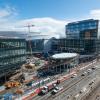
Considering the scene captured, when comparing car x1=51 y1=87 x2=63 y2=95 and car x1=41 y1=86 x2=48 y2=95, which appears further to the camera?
car x1=51 y1=87 x2=63 y2=95

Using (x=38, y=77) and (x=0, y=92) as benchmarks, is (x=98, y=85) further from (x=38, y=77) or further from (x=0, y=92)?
(x=0, y=92)

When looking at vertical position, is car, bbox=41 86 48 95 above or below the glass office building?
below

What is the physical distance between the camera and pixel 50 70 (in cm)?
14150

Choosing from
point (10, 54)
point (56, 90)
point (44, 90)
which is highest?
point (10, 54)

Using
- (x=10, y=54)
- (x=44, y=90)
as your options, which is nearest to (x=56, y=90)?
(x=44, y=90)

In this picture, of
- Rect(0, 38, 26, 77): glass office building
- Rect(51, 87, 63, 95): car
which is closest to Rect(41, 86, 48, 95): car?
Rect(51, 87, 63, 95): car

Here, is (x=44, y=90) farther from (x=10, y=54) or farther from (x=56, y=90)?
(x=10, y=54)

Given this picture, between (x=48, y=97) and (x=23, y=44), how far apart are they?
153 ft

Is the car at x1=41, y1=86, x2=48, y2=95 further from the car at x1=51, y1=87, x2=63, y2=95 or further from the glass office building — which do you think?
the glass office building

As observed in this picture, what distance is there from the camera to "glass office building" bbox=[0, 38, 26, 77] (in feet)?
343

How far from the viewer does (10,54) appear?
110 m

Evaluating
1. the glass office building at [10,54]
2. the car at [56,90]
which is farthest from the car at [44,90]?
the glass office building at [10,54]

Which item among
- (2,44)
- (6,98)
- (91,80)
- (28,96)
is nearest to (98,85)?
(91,80)

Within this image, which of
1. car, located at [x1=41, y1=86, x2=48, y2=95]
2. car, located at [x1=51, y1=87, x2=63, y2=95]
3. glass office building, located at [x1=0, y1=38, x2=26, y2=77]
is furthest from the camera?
glass office building, located at [x1=0, y1=38, x2=26, y2=77]
